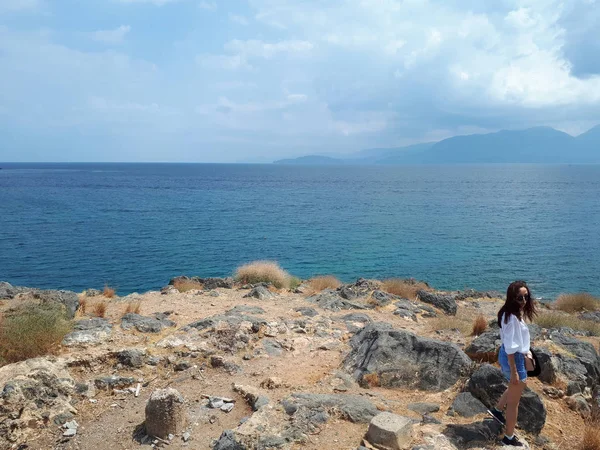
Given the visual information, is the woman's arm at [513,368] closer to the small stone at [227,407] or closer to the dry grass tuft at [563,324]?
the small stone at [227,407]

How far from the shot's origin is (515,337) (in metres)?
6.40

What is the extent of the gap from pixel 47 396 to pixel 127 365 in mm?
1782

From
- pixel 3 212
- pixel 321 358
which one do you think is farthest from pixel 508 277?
pixel 3 212

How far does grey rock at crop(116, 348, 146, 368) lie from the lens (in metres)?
9.81

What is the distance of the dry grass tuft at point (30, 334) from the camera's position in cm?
917

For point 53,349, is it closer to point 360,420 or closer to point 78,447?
point 78,447

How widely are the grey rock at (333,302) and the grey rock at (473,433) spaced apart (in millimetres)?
9051

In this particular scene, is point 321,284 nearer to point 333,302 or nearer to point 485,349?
point 333,302

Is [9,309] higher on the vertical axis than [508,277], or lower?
higher

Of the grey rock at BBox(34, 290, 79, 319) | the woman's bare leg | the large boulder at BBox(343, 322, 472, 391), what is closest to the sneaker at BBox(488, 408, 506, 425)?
the woman's bare leg

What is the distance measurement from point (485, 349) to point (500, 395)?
228cm

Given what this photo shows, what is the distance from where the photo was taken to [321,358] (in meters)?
10.8

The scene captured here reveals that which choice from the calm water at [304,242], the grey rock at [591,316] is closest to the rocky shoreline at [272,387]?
the grey rock at [591,316]

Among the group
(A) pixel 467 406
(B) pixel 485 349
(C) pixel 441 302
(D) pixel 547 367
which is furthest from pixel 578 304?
(A) pixel 467 406
